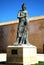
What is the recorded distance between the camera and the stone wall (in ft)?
78.2

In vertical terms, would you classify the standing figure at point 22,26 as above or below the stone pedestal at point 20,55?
above

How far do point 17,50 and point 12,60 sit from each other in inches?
22.4

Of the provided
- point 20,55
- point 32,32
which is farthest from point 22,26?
point 32,32

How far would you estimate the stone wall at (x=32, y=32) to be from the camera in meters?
23.8

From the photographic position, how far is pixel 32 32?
2469cm

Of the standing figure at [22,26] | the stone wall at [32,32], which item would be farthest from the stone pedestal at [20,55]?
the stone wall at [32,32]

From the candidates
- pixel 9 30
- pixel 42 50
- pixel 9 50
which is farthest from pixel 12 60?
pixel 9 30

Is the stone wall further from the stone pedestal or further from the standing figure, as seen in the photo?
the stone pedestal

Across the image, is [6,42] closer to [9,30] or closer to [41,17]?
[9,30]

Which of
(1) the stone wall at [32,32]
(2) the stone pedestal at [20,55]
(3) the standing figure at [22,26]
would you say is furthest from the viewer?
(1) the stone wall at [32,32]

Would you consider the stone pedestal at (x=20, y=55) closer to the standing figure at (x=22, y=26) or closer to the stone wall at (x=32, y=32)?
the standing figure at (x=22, y=26)

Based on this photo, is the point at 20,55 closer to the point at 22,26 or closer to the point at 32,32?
the point at 22,26

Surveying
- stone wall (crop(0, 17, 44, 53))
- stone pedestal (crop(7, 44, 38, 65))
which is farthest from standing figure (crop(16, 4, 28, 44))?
stone wall (crop(0, 17, 44, 53))

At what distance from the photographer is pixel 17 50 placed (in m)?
11.5
